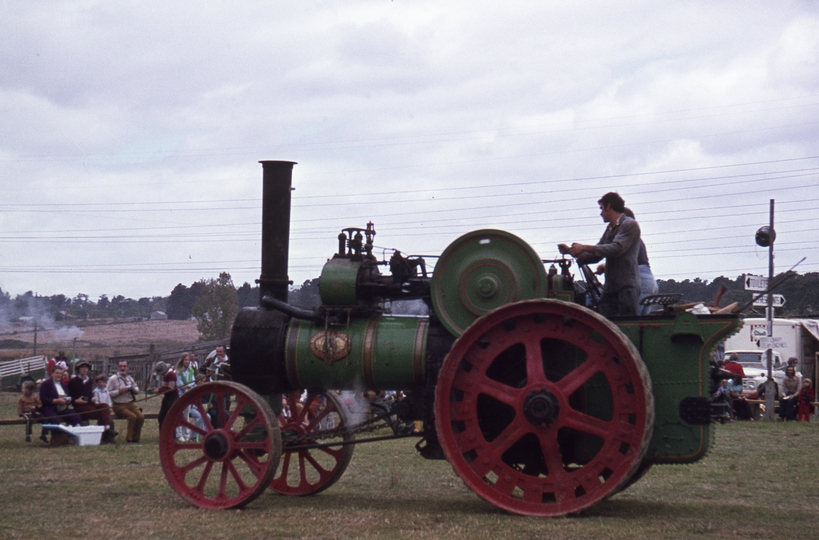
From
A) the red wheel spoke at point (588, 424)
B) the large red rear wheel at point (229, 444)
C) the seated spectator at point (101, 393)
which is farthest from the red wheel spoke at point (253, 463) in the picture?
the seated spectator at point (101, 393)

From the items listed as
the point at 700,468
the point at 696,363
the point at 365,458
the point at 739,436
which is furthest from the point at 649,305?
the point at 739,436

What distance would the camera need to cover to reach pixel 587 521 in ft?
24.0

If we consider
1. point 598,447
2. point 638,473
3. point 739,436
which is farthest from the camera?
point 739,436

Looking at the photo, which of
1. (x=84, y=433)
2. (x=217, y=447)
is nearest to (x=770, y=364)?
(x=84, y=433)

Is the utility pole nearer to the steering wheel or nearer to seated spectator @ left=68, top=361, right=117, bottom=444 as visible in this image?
seated spectator @ left=68, top=361, right=117, bottom=444

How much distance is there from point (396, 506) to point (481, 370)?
1.58 meters

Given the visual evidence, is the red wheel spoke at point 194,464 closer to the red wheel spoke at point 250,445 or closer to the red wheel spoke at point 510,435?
the red wheel spoke at point 250,445

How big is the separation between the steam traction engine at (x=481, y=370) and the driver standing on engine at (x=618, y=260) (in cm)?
24

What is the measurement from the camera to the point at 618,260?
27.0ft

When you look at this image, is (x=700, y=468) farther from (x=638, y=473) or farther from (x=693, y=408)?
(x=693, y=408)

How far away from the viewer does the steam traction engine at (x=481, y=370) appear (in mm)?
7582

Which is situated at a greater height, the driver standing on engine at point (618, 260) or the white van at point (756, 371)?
the driver standing on engine at point (618, 260)

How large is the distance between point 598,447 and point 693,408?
0.78 meters

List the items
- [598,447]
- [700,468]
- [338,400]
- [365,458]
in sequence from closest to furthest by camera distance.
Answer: [598,447], [338,400], [700,468], [365,458]
